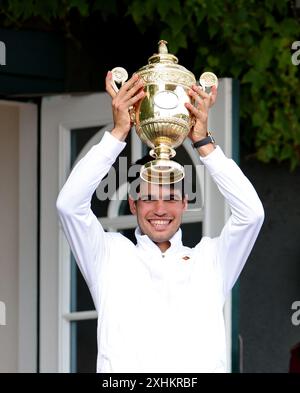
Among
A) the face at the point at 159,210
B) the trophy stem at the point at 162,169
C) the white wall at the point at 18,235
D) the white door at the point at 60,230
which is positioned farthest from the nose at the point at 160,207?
the white wall at the point at 18,235

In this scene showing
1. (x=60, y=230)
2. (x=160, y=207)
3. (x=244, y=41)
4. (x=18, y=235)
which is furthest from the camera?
(x=18, y=235)

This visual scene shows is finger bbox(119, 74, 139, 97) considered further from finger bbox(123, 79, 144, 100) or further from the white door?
the white door

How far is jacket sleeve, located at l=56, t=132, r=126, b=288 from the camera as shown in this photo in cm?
413

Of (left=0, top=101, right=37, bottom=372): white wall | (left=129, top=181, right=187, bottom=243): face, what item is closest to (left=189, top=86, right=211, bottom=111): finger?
(left=129, top=181, right=187, bottom=243): face

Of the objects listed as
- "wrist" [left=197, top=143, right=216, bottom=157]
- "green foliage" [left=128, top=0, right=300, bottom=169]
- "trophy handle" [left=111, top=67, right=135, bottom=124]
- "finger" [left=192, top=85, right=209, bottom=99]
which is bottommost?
"wrist" [left=197, top=143, right=216, bottom=157]

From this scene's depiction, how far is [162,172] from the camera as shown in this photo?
13.2 feet

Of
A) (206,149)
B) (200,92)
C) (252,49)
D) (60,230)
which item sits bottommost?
(206,149)

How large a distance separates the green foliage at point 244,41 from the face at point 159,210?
5.29 ft

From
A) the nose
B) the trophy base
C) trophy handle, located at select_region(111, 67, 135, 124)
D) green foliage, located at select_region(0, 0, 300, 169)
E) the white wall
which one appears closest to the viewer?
the trophy base

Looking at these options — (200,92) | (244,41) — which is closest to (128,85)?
(200,92)

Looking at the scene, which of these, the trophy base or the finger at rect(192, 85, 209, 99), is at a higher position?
the finger at rect(192, 85, 209, 99)

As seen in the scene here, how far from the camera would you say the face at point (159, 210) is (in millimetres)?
4246

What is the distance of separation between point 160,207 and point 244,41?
175 cm

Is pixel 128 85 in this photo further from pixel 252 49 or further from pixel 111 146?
pixel 252 49
